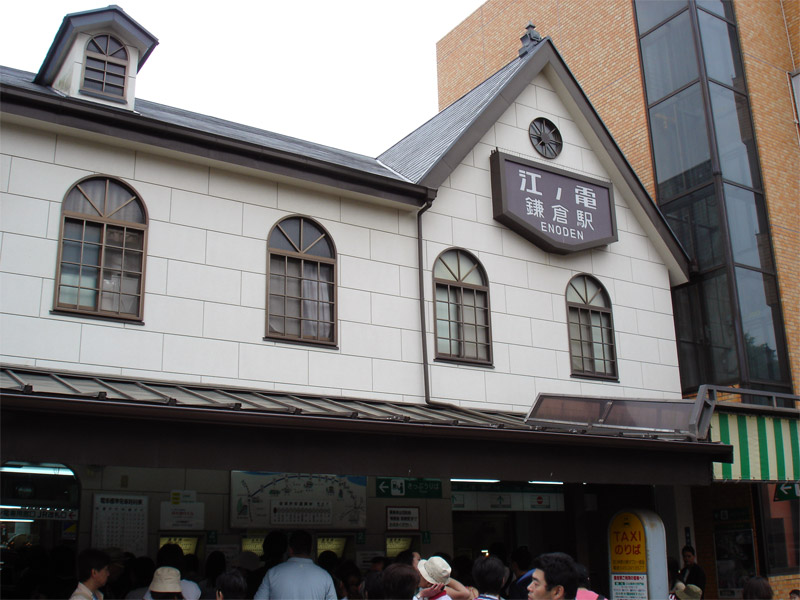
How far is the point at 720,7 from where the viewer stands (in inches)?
722

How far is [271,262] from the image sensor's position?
1206cm

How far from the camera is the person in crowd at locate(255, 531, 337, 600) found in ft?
26.0

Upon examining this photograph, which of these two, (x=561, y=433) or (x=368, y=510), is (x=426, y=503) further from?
(x=561, y=433)

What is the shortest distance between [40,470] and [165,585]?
3924 mm

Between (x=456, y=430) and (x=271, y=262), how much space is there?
13.7 ft

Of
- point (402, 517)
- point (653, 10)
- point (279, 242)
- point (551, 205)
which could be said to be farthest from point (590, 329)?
point (653, 10)

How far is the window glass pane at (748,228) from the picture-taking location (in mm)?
16719

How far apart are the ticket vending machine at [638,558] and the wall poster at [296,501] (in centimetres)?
382

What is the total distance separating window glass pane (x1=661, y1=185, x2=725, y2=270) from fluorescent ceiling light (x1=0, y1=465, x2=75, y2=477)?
41.1 ft

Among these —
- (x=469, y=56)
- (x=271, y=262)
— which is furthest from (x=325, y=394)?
(x=469, y=56)

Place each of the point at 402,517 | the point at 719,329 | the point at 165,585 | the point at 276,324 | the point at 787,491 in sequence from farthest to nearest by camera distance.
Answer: the point at 719,329, the point at 787,491, the point at 402,517, the point at 276,324, the point at 165,585

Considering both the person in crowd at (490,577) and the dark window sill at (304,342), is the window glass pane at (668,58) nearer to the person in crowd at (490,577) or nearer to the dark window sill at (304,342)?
the dark window sill at (304,342)

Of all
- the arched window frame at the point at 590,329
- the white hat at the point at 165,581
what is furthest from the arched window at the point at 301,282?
the arched window frame at the point at 590,329

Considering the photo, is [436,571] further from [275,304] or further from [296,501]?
[275,304]
